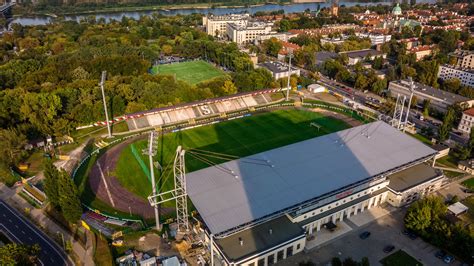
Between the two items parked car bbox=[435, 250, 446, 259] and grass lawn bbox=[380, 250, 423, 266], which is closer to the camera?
grass lawn bbox=[380, 250, 423, 266]

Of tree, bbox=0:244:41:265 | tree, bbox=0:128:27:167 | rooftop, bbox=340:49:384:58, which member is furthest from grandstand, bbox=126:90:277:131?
rooftop, bbox=340:49:384:58

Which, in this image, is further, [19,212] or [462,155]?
[462,155]

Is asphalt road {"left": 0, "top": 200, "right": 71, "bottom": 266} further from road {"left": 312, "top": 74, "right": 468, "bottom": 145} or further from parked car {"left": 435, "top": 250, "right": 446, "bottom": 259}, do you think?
road {"left": 312, "top": 74, "right": 468, "bottom": 145}

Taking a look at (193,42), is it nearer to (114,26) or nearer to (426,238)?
(114,26)

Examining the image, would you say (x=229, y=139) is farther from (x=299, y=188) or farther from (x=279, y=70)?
(x=279, y=70)

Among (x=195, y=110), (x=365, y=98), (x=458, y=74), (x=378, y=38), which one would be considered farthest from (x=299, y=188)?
(x=378, y=38)

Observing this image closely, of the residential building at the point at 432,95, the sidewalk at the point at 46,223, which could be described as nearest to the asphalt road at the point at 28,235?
the sidewalk at the point at 46,223

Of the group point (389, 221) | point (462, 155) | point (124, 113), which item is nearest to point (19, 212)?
point (124, 113)
